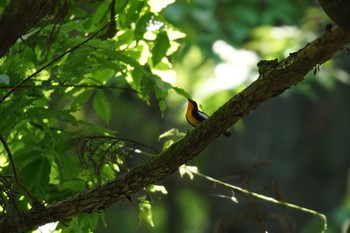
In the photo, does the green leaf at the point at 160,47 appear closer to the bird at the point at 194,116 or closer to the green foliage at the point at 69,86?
the green foliage at the point at 69,86

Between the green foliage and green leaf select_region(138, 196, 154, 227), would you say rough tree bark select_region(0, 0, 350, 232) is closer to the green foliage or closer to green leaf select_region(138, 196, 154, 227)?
the green foliage

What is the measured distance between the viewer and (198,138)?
2766 mm

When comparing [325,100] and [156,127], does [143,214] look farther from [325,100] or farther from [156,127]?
[156,127]

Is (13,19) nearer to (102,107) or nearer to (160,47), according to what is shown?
(160,47)

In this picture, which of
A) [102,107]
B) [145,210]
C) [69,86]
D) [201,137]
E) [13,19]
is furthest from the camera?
[102,107]

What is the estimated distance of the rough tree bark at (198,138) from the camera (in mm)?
2479

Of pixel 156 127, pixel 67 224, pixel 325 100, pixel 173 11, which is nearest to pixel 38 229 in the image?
pixel 67 224

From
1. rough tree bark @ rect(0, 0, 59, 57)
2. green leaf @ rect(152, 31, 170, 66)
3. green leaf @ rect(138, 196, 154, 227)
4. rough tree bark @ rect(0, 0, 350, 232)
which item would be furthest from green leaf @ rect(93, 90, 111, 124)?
rough tree bark @ rect(0, 0, 59, 57)

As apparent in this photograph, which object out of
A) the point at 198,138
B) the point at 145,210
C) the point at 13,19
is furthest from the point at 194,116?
the point at 13,19

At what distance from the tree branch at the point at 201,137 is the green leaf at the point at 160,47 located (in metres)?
0.78

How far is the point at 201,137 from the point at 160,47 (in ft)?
3.08

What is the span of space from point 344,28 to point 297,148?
9064 mm

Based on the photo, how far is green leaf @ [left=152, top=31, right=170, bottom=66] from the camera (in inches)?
141

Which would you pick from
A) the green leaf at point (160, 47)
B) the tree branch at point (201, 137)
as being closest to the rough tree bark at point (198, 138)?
the tree branch at point (201, 137)
